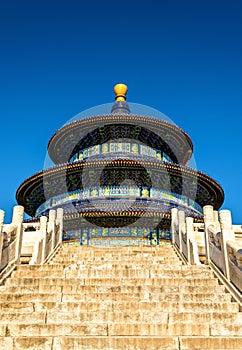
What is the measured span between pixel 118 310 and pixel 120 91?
25.9 meters

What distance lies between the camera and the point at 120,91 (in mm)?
30562

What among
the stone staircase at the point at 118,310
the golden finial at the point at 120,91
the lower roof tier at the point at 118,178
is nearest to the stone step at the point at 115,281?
the stone staircase at the point at 118,310

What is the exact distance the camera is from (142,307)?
6133 mm

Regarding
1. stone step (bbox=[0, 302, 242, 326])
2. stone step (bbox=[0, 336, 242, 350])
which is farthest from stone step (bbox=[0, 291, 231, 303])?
stone step (bbox=[0, 336, 242, 350])

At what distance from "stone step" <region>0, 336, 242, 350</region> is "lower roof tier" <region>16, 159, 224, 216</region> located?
16.9 metres

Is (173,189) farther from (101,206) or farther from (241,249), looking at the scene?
(241,249)

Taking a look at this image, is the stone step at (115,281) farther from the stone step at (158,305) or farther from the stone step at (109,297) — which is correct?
the stone step at (158,305)

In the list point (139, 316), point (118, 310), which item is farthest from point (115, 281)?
point (139, 316)

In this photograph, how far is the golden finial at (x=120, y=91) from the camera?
30.6 metres

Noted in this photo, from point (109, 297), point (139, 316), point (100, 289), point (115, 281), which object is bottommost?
point (139, 316)

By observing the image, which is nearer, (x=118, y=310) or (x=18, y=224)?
(x=118, y=310)

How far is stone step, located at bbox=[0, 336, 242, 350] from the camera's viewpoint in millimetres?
4840

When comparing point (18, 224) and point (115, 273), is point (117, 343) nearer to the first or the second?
point (115, 273)

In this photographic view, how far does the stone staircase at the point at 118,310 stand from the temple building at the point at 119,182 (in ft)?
38.3
